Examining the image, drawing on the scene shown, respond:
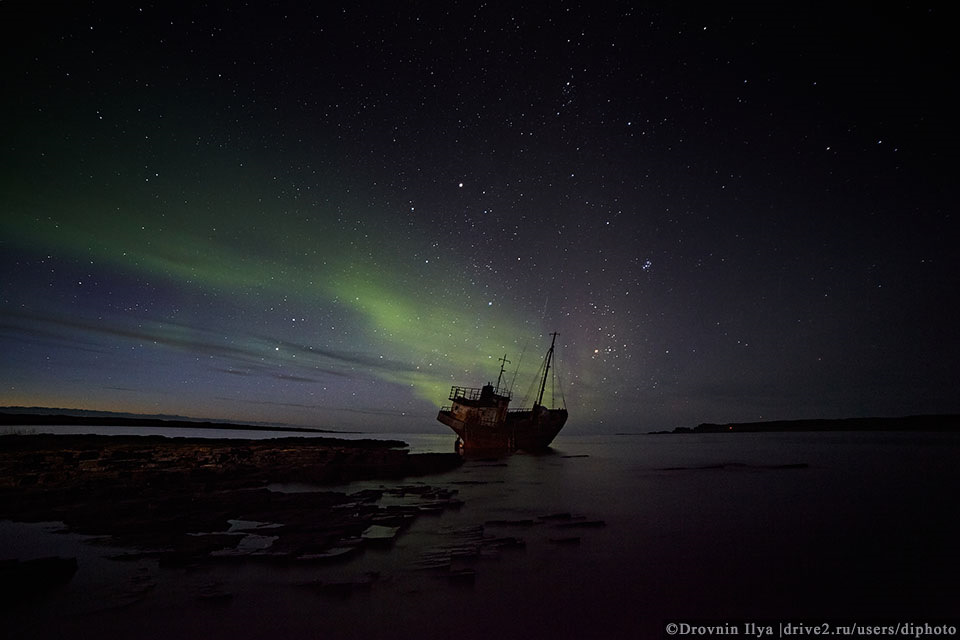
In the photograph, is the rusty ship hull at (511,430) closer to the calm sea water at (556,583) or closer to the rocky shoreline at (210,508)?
the rocky shoreline at (210,508)

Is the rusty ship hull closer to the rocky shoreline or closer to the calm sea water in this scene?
the rocky shoreline

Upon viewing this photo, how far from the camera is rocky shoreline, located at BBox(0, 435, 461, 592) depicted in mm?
11102

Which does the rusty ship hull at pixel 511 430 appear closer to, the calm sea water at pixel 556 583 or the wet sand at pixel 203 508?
the wet sand at pixel 203 508

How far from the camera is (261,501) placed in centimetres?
1599

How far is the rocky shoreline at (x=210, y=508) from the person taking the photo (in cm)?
1110

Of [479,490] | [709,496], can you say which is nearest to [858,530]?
[709,496]

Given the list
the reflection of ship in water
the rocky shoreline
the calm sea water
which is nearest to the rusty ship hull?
the reflection of ship in water

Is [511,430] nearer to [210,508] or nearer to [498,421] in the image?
[498,421]

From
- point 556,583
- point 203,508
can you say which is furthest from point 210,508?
point 556,583

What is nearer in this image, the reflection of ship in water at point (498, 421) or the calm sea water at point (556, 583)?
the calm sea water at point (556, 583)

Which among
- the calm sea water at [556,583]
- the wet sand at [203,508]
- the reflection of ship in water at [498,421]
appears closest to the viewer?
the calm sea water at [556,583]

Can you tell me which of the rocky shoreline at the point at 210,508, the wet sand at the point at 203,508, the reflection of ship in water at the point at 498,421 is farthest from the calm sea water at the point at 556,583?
the reflection of ship in water at the point at 498,421

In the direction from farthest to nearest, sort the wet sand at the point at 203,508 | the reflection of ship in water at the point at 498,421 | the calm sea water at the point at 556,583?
the reflection of ship in water at the point at 498,421
the wet sand at the point at 203,508
the calm sea water at the point at 556,583

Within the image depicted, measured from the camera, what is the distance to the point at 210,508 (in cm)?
1493
